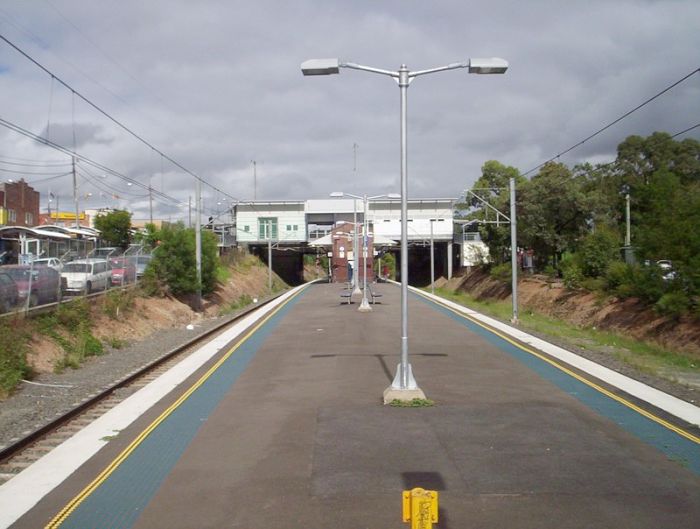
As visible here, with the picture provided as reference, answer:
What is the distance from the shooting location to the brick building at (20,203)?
69375 mm

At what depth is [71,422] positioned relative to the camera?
1152 centimetres

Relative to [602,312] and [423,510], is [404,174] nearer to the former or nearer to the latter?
[423,510]

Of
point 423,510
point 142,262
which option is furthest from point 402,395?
point 142,262

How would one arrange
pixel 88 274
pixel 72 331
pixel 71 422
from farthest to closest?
pixel 88 274 → pixel 72 331 → pixel 71 422

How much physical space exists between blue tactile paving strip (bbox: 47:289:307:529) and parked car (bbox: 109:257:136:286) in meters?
18.4

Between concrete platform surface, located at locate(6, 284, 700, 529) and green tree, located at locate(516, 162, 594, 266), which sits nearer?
concrete platform surface, located at locate(6, 284, 700, 529)

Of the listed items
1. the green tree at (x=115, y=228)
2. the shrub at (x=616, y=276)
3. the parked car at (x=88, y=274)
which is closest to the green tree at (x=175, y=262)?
the parked car at (x=88, y=274)

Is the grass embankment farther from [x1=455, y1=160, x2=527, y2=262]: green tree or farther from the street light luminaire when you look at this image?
[x1=455, y1=160, x2=527, y2=262]: green tree

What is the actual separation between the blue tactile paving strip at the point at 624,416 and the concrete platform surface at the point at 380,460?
4cm

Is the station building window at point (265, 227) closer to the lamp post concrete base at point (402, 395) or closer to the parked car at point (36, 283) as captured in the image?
the parked car at point (36, 283)

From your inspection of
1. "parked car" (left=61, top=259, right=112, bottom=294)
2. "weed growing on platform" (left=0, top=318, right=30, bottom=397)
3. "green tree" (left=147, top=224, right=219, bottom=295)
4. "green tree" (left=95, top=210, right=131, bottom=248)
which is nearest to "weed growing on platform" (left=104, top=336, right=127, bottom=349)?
"parked car" (left=61, top=259, right=112, bottom=294)

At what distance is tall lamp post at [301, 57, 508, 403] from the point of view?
11844mm

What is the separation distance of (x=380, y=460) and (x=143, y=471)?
268 centimetres

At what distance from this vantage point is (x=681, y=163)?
6962cm
